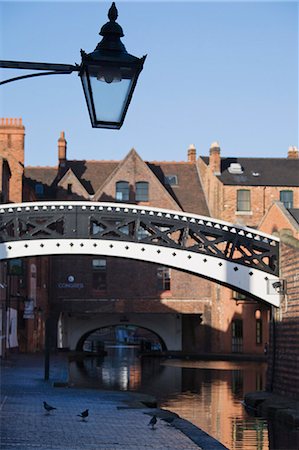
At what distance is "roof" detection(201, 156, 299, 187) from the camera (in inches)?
1924

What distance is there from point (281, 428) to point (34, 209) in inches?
444

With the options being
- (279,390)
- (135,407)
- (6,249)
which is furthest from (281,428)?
(6,249)

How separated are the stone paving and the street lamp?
720 cm

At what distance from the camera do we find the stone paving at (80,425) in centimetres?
1248

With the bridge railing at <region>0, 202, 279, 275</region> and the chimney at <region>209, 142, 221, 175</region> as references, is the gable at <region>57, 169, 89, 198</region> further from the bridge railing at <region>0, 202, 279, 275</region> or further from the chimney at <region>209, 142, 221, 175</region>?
the bridge railing at <region>0, 202, 279, 275</region>

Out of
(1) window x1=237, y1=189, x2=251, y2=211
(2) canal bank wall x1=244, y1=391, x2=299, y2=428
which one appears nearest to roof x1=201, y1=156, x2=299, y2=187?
(1) window x1=237, y1=189, x2=251, y2=211

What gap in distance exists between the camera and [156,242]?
24.2 metres

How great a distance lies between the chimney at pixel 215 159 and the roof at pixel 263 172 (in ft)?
1.50

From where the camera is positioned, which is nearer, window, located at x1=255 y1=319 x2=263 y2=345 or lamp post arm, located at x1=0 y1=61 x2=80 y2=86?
lamp post arm, located at x1=0 y1=61 x2=80 y2=86

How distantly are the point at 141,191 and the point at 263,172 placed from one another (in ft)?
25.2

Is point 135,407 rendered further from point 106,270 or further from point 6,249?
point 106,270

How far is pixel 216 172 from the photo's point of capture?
4947cm

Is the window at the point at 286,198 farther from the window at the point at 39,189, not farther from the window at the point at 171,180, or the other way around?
the window at the point at 39,189

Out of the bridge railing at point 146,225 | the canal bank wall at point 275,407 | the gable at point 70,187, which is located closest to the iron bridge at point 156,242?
the bridge railing at point 146,225
